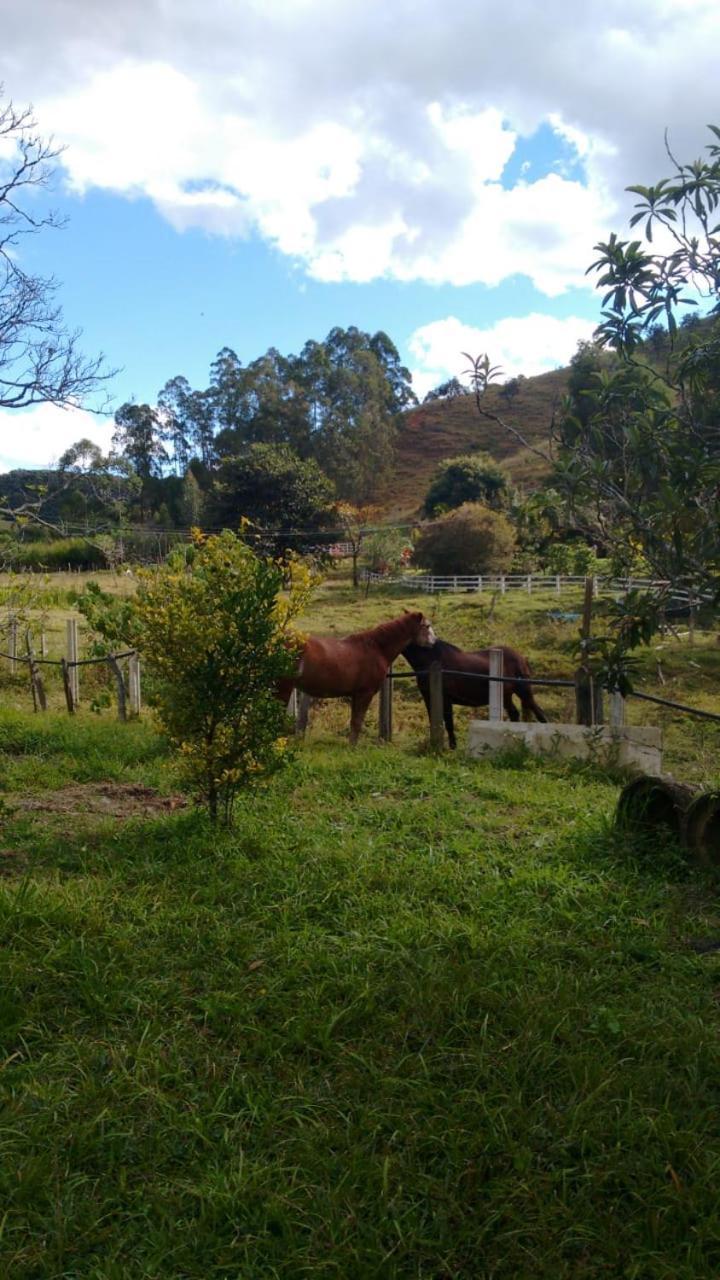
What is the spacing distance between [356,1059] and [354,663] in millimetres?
6627

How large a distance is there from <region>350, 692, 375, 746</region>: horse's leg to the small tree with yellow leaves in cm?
380

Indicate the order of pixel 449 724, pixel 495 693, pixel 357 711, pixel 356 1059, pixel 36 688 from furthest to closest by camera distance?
pixel 36 688 → pixel 449 724 → pixel 357 711 → pixel 495 693 → pixel 356 1059

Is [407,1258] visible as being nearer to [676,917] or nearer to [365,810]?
[676,917]

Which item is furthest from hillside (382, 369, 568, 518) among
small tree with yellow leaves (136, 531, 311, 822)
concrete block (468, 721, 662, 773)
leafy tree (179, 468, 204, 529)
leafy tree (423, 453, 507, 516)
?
small tree with yellow leaves (136, 531, 311, 822)

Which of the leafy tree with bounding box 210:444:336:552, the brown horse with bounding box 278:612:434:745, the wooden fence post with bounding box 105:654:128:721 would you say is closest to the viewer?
the brown horse with bounding box 278:612:434:745

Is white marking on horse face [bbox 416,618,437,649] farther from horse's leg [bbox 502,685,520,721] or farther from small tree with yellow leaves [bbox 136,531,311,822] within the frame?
small tree with yellow leaves [bbox 136,531,311,822]

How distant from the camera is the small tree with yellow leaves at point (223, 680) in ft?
17.5

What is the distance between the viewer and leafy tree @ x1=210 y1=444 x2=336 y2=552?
1468 inches

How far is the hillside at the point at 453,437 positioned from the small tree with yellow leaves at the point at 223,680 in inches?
2195

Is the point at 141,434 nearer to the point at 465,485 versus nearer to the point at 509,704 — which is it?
the point at 465,485

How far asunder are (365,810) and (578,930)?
222 centimetres

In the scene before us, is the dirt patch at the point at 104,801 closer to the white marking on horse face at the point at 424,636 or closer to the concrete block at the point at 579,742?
the concrete block at the point at 579,742

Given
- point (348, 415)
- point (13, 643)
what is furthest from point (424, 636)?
point (348, 415)

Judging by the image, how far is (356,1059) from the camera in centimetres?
294
